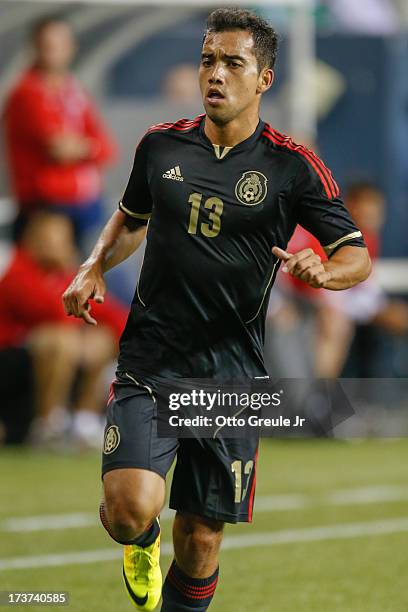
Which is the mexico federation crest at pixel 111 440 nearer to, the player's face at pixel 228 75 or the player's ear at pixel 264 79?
the player's face at pixel 228 75

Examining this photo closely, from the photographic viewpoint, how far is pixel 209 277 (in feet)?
16.8

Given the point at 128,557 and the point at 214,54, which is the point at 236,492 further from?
the point at 214,54

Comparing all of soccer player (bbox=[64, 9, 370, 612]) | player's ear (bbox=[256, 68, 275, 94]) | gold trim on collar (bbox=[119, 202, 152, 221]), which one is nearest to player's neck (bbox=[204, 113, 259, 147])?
soccer player (bbox=[64, 9, 370, 612])

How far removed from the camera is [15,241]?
11.7 metres

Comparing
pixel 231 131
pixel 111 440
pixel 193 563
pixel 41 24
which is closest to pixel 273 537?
pixel 193 563

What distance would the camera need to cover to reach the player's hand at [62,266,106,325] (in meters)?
5.17

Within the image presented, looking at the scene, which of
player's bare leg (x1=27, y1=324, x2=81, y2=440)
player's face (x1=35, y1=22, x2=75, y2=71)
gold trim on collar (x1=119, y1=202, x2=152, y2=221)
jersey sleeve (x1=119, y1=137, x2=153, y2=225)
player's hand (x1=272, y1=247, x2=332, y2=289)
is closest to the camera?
player's hand (x1=272, y1=247, x2=332, y2=289)

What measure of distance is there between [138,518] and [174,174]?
4.36 feet

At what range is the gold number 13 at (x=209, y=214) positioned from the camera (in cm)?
509

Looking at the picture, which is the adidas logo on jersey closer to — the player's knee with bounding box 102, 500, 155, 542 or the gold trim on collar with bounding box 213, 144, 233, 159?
the gold trim on collar with bounding box 213, 144, 233, 159

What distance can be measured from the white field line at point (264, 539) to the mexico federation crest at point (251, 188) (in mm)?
2731

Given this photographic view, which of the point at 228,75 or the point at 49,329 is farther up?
the point at 228,75

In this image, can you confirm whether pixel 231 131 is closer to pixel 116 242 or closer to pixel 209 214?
pixel 209 214

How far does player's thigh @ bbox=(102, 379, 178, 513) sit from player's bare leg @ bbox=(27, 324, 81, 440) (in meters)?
6.15
